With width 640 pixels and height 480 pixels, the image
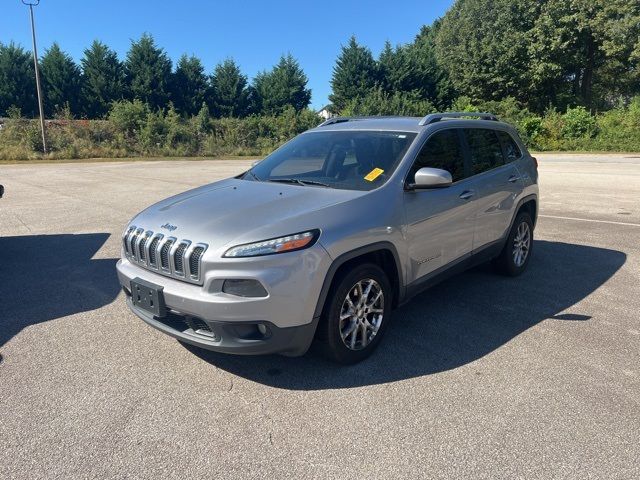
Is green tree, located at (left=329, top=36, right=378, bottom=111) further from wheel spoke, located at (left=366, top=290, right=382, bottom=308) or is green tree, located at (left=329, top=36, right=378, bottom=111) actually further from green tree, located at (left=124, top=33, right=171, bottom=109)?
wheel spoke, located at (left=366, top=290, right=382, bottom=308)

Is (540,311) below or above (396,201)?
below

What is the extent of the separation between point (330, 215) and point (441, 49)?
50490 mm

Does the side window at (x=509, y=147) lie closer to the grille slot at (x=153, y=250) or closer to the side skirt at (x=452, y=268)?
the side skirt at (x=452, y=268)

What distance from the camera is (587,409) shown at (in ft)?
9.81

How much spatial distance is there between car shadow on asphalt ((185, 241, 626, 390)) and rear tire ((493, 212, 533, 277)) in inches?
4.6

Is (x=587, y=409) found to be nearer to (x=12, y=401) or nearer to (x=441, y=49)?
(x=12, y=401)

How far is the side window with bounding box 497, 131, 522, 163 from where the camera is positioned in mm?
5457

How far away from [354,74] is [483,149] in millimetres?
45871

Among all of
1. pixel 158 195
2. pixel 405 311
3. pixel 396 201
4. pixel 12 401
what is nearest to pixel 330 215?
pixel 396 201

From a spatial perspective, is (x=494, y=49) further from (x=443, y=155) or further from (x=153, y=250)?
(x=153, y=250)

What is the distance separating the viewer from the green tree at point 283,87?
52750 mm

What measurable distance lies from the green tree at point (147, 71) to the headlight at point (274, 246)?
5041 cm

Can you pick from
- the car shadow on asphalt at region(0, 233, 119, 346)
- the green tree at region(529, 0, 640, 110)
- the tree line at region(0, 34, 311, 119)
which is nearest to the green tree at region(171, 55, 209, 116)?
the tree line at region(0, 34, 311, 119)

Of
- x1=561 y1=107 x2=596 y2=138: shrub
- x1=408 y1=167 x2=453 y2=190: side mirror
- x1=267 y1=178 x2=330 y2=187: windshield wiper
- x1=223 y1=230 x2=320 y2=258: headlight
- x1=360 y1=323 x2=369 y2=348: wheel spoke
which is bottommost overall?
x1=360 y1=323 x2=369 y2=348: wheel spoke
